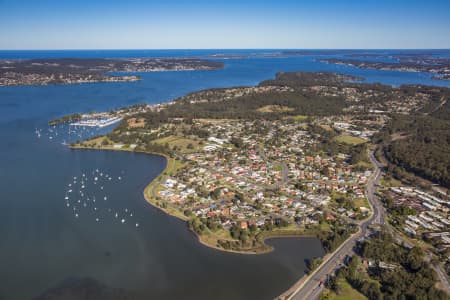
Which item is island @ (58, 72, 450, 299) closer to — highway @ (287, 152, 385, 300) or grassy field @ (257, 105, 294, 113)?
→ highway @ (287, 152, 385, 300)

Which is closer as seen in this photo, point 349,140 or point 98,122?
point 349,140

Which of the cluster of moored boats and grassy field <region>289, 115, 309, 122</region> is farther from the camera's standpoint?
grassy field <region>289, 115, 309, 122</region>

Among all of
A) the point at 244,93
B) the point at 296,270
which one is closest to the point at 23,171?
the point at 296,270

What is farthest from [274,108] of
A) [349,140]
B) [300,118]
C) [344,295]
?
[344,295]

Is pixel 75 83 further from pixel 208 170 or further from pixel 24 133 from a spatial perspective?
pixel 208 170

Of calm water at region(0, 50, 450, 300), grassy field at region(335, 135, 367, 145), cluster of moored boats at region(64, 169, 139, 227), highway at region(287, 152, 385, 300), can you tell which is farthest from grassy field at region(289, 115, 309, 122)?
cluster of moored boats at region(64, 169, 139, 227)

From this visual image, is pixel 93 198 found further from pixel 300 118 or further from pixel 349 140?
pixel 300 118

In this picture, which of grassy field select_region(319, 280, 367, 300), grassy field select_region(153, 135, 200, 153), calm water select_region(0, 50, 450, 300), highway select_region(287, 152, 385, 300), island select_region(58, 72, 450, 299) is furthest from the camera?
grassy field select_region(153, 135, 200, 153)
